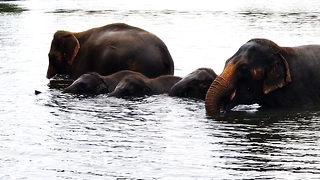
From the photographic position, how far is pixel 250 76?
13.8 metres

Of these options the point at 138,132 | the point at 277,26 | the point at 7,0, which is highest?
the point at 138,132

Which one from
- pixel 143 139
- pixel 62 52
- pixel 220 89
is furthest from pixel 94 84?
pixel 143 139

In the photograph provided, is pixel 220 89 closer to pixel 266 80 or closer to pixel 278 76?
pixel 266 80

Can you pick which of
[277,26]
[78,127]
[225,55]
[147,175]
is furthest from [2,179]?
[277,26]

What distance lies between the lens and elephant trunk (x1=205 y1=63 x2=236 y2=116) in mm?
13781

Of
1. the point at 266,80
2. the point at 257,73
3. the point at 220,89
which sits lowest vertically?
the point at 220,89

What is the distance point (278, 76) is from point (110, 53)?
17.3ft

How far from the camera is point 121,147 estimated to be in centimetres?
1148

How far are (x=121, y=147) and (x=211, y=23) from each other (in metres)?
32.2

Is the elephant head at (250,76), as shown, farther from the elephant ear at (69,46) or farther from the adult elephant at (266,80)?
the elephant ear at (69,46)

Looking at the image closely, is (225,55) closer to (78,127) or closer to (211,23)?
(78,127)

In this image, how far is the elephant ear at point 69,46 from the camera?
19031mm

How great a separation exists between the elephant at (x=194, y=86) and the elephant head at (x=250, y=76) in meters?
1.65

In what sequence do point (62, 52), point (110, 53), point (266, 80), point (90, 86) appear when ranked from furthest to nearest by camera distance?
point (62, 52), point (110, 53), point (90, 86), point (266, 80)
